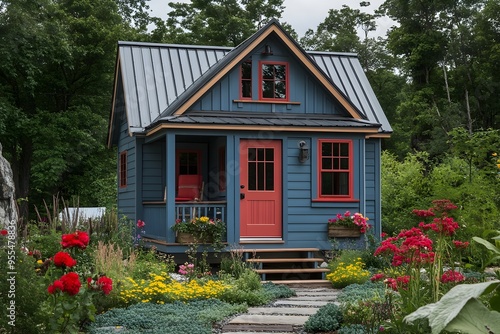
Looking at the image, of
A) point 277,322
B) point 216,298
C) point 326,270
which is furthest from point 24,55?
point 277,322

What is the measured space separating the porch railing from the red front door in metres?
0.45

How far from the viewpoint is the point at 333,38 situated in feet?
123

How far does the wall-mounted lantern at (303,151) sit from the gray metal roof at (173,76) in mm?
1707

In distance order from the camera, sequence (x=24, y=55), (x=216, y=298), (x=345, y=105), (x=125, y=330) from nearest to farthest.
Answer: (x=125, y=330), (x=216, y=298), (x=345, y=105), (x=24, y=55)

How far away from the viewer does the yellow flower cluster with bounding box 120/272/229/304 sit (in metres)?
9.31

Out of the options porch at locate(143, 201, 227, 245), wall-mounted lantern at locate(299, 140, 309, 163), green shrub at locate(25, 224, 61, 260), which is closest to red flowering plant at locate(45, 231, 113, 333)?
green shrub at locate(25, 224, 61, 260)

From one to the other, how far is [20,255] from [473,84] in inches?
1084

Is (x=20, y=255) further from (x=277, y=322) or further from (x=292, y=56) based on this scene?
(x=292, y=56)

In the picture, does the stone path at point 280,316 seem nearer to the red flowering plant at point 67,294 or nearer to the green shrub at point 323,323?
the green shrub at point 323,323

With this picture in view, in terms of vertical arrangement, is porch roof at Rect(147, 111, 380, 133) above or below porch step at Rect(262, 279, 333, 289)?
above

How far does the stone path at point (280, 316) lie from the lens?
8.00 m

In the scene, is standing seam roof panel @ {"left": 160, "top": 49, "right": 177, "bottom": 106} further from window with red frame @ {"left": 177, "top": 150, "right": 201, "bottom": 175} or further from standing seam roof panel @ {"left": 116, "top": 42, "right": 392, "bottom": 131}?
window with red frame @ {"left": 177, "top": 150, "right": 201, "bottom": 175}

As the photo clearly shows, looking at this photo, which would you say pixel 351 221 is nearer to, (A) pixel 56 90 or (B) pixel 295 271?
(B) pixel 295 271

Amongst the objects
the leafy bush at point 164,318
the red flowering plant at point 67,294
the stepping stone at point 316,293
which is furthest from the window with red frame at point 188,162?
the red flowering plant at point 67,294
